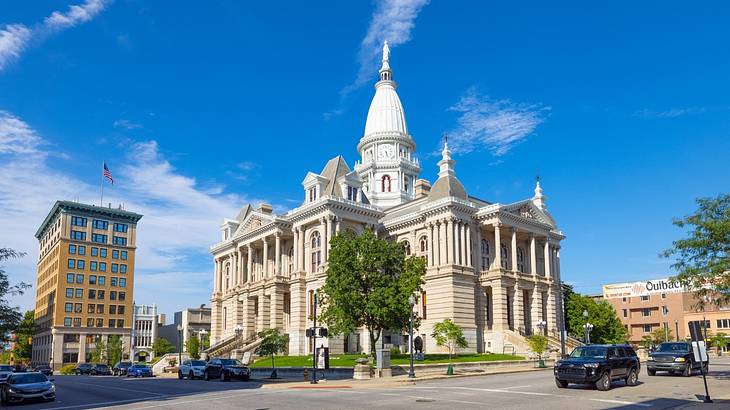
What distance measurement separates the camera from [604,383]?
90.1 ft

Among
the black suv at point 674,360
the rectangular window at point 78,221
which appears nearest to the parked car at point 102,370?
the rectangular window at point 78,221

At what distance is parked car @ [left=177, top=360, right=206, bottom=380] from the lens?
158 ft

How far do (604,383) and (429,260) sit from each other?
42022 millimetres

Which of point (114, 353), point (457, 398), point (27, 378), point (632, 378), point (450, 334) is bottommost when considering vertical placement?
point (114, 353)

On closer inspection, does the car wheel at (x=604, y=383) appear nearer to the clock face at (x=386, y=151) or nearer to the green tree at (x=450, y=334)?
the green tree at (x=450, y=334)

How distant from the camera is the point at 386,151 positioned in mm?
94375

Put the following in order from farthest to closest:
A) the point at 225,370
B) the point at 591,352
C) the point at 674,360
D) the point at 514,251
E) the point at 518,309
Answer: the point at 514,251, the point at 518,309, the point at 225,370, the point at 674,360, the point at 591,352

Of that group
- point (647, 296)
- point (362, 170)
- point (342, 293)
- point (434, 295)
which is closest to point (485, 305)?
point (434, 295)

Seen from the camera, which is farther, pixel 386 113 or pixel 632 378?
pixel 386 113

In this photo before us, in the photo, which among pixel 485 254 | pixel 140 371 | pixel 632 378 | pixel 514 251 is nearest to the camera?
pixel 632 378

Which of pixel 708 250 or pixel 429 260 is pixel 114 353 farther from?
pixel 708 250

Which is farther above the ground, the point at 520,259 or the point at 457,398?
the point at 520,259

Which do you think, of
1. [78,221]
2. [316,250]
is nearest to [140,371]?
[316,250]

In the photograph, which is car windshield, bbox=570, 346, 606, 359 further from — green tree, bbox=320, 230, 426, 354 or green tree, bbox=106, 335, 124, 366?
green tree, bbox=106, 335, 124, 366
